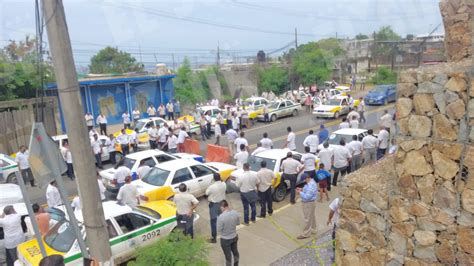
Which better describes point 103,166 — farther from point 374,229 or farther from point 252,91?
point 252,91

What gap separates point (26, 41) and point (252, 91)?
21129 millimetres

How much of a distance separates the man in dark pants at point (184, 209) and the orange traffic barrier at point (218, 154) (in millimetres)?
6613

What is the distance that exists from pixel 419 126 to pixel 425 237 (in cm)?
154

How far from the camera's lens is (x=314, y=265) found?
7.96 meters

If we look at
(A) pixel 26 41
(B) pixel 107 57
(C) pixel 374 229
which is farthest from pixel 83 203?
(B) pixel 107 57

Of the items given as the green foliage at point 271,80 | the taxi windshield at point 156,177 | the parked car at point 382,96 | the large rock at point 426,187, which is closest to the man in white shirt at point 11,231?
the taxi windshield at point 156,177

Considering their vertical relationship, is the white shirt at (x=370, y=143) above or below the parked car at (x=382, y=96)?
above

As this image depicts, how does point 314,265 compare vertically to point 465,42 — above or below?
below

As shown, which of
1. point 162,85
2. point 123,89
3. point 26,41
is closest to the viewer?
point 26,41

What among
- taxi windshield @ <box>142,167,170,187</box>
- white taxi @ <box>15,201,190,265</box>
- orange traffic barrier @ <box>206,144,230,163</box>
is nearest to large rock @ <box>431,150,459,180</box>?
white taxi @ <box>15,201,190,265</box>

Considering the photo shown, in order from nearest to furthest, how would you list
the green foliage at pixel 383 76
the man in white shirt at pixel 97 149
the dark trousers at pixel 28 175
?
the dark trousers at pixel 28 175
the man in white shirt at pixel 97 149
the green foliage at pixel 383 76

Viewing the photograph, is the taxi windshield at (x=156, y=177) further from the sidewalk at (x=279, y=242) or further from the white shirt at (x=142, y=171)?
the sidewalk at (x=279, y=242)

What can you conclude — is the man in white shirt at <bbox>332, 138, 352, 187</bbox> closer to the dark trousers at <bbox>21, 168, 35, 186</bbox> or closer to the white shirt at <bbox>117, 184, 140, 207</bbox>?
the white shirt at <bbox>117, 184, 140, 207</bbox>

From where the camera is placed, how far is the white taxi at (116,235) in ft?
23.0
